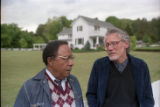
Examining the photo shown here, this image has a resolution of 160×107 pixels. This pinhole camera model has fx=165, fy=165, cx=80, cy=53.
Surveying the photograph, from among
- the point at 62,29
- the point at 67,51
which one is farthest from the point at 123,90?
the point at 62,29

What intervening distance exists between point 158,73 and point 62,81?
3201mm

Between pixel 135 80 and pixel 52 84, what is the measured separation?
0.71 m

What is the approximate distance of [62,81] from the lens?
114 cm

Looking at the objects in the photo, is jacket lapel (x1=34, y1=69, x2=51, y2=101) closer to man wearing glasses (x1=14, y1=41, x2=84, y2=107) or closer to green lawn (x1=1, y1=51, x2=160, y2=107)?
man wearing glasses (x1=14, y1=41, x2=84, y2=107)

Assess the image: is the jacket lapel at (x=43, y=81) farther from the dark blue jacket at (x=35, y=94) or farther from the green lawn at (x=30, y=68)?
the green lawn at (x=30, y=68)

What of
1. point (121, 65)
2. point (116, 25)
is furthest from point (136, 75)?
point (116, 25)

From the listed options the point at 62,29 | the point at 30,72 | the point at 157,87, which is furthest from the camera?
the point at 30,72

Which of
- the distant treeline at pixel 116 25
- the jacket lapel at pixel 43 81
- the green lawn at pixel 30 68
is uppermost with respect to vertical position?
the distant treeline at pixel 116 25

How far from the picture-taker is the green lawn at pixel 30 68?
3.07m

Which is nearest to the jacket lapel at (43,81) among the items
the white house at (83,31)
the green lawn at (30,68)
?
the green lawn at (30,68)

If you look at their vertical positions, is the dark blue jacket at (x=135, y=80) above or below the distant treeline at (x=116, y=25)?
below

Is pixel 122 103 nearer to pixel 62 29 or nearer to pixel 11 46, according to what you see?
pixel 62 29

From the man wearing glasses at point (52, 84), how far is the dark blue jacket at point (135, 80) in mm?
329

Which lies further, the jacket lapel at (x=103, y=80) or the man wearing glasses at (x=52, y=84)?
the jacket lapel at (x=103, y=80)
